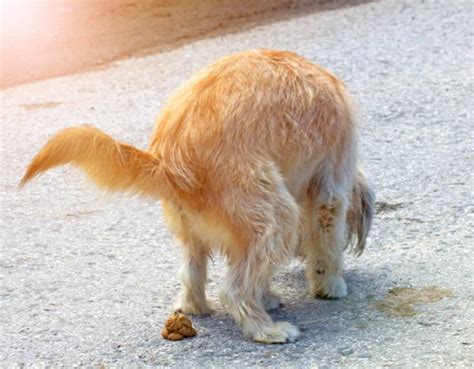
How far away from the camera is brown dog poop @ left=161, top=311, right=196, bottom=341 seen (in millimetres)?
4797

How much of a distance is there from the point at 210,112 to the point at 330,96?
0.65 meters

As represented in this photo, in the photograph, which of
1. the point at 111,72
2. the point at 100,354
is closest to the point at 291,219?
the point at 100,354

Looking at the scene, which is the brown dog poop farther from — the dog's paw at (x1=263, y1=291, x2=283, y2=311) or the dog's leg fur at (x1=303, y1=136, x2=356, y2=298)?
the dog's leg fur at (x1=303, y1=136, x2=356, y2=298)

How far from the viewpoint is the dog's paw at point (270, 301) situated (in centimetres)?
511

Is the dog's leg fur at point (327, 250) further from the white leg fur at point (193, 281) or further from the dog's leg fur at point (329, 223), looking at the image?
the white leg fur at point (193, 281)

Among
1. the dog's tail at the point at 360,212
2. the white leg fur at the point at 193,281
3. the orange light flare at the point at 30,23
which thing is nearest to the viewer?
the white leg fur at the point at 193,281

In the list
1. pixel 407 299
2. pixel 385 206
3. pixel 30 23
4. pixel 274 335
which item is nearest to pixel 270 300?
pixel 274 335

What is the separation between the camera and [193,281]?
5.05 metres

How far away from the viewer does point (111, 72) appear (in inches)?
393

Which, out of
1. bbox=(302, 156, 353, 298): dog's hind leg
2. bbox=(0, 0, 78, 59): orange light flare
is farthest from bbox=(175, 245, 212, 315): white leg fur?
bbox=(0, 0, 78, 59): orange light flare

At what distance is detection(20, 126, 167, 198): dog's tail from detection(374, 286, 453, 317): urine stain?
1.27 metres

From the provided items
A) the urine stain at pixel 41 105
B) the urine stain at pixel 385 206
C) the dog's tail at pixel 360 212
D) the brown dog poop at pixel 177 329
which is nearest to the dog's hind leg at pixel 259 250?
the brown dog poop at pixel 177 329

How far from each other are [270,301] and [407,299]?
26.9 inches

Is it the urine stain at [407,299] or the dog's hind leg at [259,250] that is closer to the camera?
the dog's hind leg at [259,250]
